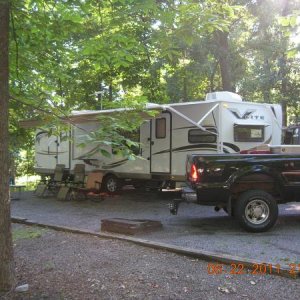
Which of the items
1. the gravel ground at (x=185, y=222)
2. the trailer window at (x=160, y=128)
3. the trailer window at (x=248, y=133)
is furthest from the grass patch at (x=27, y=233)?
the trailer window at (x=248, y=133)

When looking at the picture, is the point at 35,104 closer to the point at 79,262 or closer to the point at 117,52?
the point at 117,52

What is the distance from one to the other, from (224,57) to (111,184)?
7300 millimetres

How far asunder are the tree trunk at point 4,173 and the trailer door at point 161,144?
26.1 ft

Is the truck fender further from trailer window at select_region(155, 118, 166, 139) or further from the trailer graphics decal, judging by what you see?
trailer window at select_region(155, 118, 166, 139)

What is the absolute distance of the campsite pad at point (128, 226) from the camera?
7.66 meters

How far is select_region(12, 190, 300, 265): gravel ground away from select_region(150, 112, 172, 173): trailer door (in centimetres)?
104

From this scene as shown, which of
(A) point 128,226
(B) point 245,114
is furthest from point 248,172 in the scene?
(B) point 245,114

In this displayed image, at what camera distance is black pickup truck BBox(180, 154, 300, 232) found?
310 inches

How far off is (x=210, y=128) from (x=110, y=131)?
280 inches

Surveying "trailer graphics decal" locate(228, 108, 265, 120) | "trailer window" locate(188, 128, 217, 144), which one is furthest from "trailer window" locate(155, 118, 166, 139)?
"trailer graphics decal" locate(228, 108, 265, 120)

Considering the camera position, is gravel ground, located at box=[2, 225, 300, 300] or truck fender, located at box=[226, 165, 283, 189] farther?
truck fender, located at box=[226, 165, 283, 189]

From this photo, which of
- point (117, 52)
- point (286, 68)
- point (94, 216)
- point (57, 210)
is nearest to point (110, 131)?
point (117, 52)

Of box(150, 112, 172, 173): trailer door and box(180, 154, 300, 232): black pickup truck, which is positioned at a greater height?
box(150, 112, 172, 173): trailer door

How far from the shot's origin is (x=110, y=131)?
5.06 metres
